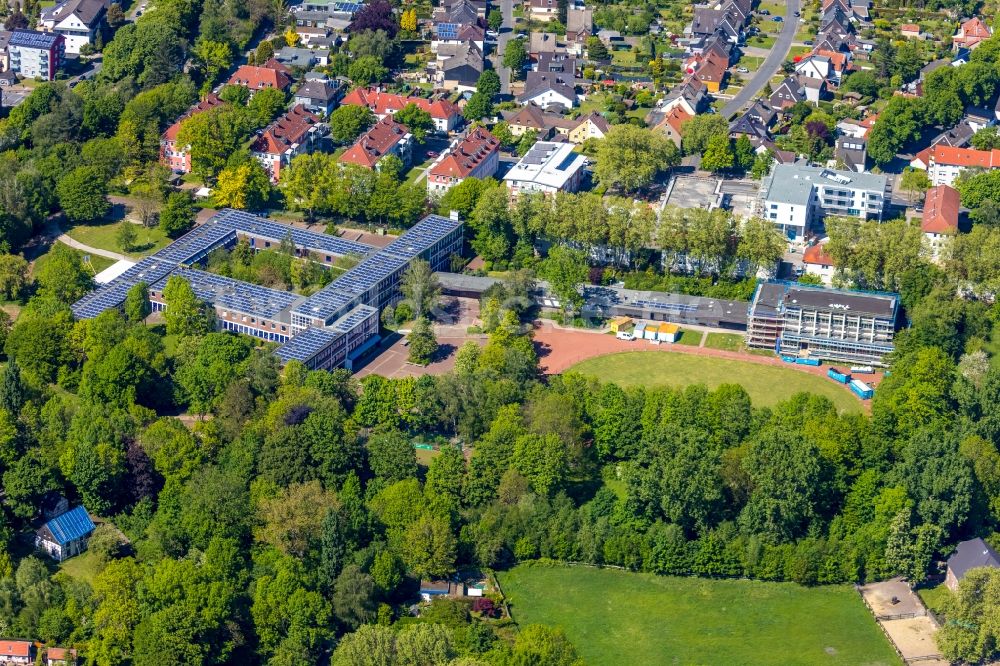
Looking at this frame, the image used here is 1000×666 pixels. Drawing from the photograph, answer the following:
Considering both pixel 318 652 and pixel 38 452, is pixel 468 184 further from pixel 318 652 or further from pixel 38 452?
pixel 318 652

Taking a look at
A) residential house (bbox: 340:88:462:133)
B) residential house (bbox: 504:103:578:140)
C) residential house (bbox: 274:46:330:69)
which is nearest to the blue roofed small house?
residential house (bbox: 340:88:462:133)

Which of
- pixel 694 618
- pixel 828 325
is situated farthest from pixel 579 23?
pixel 694 618

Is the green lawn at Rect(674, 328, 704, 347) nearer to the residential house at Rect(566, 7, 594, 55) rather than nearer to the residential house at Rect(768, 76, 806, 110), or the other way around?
the residential house at Rect(768, 76, 806, 110)

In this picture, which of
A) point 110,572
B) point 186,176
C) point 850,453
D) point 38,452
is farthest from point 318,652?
point 186,176

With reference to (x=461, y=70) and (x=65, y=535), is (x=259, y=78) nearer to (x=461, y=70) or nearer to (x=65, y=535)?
(x=461, y=70)

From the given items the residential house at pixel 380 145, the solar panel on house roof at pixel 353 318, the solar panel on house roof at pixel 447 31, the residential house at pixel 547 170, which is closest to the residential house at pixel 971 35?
the residential house at pixel 547 170

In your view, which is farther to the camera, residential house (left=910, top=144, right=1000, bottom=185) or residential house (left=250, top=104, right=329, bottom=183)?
residential house (left=250, top=104, right=329, bottom=183)
